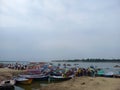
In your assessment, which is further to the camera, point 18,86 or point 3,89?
point 18,86

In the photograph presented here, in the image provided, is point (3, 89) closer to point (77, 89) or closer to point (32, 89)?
point (32, 89)

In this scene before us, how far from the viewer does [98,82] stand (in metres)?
24.3

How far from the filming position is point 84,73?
117ft

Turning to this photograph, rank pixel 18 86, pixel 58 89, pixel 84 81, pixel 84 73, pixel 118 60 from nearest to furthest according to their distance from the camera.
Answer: pixel 58 89, pixel 84 81, pixel 18 86, pixel 84 73, pixel 118 60

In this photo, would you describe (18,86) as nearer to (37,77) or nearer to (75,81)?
(37,77)

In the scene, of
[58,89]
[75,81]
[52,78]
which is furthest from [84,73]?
[58,89]

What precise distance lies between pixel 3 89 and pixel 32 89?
5299 mm

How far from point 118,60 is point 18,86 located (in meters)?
175

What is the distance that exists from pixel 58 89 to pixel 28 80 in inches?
394

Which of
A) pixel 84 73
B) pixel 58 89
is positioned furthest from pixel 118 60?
pixel 58 89

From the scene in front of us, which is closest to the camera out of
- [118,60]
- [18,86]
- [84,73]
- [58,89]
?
[58,89]

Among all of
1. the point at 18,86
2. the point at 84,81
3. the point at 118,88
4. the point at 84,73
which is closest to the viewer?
the point at 118,88

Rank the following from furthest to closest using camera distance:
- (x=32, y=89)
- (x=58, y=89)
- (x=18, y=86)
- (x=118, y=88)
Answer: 1. (x=18, y=86)
2. (x=32, y=89)
3. (x=58, y=89)
4. (x=118, y=88)

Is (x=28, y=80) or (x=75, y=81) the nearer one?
(x=75, y=81)
